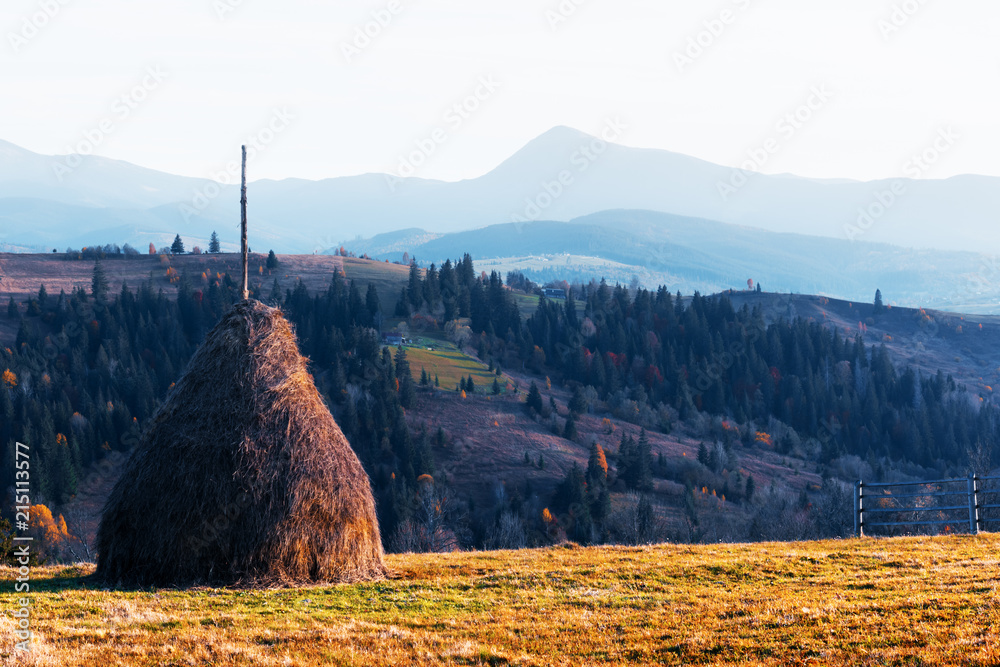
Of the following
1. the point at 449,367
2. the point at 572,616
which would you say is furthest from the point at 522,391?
the point at 572,616

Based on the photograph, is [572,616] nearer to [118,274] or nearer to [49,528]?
[49,528]

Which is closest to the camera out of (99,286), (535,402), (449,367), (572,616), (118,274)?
(572,616)

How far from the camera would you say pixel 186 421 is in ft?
56.8

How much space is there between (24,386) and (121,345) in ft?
67.0

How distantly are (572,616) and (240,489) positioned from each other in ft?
23.9

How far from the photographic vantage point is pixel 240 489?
647 inches

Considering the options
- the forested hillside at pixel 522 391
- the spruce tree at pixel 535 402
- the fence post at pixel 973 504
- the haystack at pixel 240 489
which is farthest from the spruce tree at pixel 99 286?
the fence post at pixel 973 504

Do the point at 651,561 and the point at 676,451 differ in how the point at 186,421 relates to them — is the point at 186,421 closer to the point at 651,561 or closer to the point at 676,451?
the point at 651,561

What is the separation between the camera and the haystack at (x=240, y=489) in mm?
16234

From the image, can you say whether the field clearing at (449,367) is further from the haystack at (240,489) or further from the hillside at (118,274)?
the haystack at (240,489)

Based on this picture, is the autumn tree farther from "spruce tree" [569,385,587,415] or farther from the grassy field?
"spruce tree" [569,385,587,415]

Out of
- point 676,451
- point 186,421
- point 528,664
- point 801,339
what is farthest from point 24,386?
point 801,339

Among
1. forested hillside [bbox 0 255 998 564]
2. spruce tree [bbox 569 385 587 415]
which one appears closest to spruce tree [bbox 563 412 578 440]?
forested hillside [bbox 0 255 998 564]

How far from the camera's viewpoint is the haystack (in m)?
16.2
